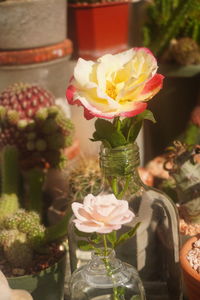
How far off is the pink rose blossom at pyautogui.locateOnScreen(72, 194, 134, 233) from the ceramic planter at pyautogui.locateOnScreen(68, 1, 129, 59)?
→ 1.10 metres

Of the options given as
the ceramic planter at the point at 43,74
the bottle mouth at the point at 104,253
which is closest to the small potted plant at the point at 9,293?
the bottle mouth at the point at 104,253

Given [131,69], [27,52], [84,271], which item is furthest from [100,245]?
[27,52]

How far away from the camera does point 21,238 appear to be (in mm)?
1270

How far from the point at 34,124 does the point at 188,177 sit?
432mm

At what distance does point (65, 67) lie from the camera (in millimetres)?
1842

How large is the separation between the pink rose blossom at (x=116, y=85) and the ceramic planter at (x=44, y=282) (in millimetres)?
367

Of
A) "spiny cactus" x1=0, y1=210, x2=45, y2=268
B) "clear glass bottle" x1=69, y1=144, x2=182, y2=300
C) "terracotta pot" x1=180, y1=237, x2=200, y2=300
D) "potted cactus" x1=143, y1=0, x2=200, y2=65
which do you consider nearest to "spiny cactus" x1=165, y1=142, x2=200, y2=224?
"clear glass bottle" x1=69, y1=144, x2=182, y2=300

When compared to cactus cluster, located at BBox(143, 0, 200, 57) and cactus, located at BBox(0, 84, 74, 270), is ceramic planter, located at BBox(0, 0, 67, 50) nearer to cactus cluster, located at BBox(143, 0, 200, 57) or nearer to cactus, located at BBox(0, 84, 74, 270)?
cactus, located at BBox(0, 84, 74, 270)

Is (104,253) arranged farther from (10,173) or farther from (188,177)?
(10,173)

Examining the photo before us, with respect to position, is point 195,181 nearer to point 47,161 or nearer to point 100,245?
point 100,245

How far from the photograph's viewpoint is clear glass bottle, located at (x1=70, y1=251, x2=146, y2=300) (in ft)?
3.56

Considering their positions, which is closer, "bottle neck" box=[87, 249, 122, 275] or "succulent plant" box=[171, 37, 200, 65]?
"bottle neck" box=[87, 249, 122, 275]

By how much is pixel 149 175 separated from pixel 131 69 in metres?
0.67

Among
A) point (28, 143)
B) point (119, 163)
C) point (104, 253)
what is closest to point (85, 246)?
point (104, 253)
